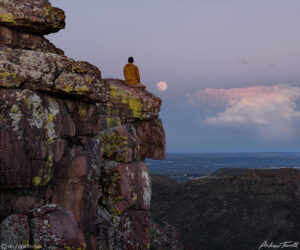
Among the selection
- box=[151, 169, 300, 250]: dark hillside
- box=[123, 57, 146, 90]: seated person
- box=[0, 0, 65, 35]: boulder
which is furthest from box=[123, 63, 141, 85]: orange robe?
box=[151, 169, 300, 250]: dark hillside

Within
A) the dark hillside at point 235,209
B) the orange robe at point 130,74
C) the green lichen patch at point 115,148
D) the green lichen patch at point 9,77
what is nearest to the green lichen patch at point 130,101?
the orange robe at point 130,74

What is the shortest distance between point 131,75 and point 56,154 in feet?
46.1

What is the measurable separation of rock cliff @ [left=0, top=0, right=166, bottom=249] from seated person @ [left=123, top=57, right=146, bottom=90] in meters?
6.71

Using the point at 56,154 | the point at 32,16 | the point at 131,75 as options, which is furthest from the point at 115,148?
the point at 32,16

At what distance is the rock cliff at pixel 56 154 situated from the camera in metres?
14.3

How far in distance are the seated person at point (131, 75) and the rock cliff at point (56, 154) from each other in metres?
6.71

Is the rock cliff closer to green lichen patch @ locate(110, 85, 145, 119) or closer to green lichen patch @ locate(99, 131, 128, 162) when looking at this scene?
green lichen patch @ locate(99, 131, 128, 162)

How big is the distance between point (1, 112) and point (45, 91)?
284cm

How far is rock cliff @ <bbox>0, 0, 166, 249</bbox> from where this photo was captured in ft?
46.9

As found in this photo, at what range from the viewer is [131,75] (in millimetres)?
29219

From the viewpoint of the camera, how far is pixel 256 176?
107 meters

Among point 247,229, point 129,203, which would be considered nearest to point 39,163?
point 129,203

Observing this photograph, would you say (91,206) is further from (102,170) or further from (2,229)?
(2,229)

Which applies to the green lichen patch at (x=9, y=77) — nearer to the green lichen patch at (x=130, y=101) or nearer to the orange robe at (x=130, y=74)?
the green lichen patch at (x=130, y=101)
